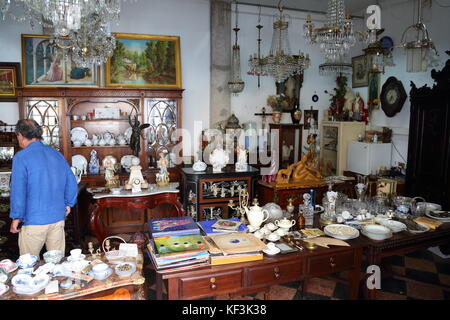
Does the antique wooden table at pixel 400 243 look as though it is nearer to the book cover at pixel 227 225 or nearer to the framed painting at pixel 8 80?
the book cover at pixel 227 225

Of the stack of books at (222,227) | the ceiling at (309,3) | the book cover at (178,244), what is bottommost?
the stack of books at (222,227)

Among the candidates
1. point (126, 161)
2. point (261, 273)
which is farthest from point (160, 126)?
point (261, 273)

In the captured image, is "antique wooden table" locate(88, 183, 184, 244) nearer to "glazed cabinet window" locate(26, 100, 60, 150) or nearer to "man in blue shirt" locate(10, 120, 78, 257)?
"man in blue shirt" locate(10, 120, 78, 257)

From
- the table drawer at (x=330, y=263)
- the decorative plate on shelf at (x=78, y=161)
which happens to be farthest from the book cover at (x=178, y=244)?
the decorative plate on shelf at (x=78, y=161)

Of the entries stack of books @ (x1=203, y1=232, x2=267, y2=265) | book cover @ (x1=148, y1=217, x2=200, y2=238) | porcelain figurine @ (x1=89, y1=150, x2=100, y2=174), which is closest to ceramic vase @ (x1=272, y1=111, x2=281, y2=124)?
porcelain figurine @ (x1=89, y1=150, x2=100, y2=174)

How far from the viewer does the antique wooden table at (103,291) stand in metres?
2.19

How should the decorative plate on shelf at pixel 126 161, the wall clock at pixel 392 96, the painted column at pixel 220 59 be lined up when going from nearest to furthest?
the decorative plate on shelf at pixel 126 161 < the wall clock at pixel 392 96 < the painted column at pixel 220 59

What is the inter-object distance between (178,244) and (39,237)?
5.06 feet

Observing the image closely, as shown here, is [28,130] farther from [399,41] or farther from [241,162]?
[399,41]

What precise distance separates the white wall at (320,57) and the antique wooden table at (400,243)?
10.9ft

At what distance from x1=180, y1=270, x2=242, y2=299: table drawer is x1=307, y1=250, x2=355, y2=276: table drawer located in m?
0.65

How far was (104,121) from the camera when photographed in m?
6.31
